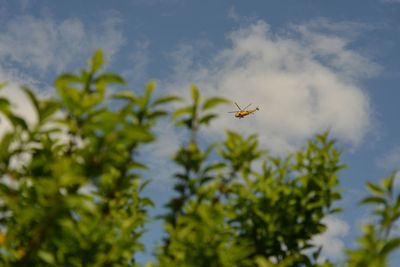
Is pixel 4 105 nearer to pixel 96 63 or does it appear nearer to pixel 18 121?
pixel 18 121

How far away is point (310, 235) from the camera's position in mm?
7207

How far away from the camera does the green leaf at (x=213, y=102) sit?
16.6ft

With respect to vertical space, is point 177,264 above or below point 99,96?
below

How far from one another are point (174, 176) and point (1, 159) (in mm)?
2032

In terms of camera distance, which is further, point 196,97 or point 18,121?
point 196,97

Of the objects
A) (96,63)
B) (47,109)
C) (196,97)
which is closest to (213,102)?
(196,97)

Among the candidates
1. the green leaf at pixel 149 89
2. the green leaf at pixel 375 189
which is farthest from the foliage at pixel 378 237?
the green leaf at pixel 149 89

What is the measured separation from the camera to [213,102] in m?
5.16

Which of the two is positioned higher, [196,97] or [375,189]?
[196,97]

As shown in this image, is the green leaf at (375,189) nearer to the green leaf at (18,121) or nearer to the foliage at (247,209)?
the foliage at (247,209)

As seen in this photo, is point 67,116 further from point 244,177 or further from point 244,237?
point 244,237

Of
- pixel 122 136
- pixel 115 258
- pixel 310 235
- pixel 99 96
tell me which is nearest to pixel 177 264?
pixel 115 258

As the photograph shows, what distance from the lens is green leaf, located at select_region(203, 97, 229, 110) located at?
5.07 metres

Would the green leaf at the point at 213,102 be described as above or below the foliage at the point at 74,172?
above
